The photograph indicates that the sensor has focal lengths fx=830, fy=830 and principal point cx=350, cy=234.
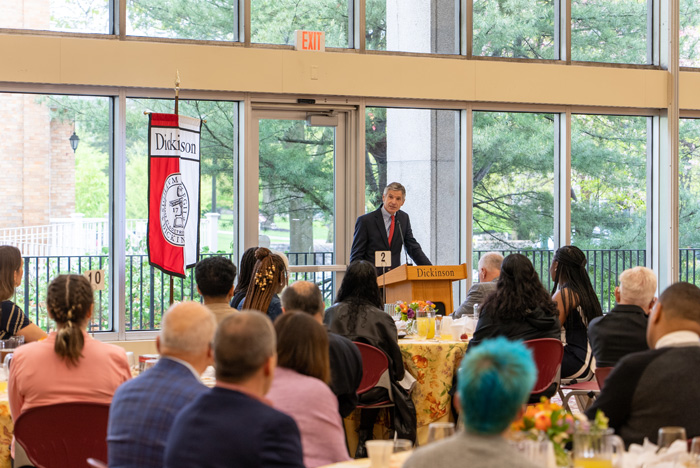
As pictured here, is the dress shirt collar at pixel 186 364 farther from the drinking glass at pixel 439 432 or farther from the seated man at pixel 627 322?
the seated man at pixel 627 322

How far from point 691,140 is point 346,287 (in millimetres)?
5990

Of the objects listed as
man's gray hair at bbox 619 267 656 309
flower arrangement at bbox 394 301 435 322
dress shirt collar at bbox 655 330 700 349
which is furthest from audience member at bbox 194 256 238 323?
dress shirt collar at bbox 655 330 700 349

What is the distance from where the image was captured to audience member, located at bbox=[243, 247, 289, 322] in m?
5.06

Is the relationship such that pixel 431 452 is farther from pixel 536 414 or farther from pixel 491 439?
pixel 536 414

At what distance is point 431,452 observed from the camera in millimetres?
1815

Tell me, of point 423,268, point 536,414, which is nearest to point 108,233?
point 423,268

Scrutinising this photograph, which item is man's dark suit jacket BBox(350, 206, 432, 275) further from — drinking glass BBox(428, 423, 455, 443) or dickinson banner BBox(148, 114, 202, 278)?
drinking glass BBox(428, 423, 455, 443)

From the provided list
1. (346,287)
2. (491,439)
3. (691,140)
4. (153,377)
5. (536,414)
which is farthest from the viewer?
(691,140)

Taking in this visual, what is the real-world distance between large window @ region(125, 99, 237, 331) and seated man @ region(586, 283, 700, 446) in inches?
212

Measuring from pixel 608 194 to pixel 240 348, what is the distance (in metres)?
7.54

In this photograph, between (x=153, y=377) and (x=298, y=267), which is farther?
(x=298, y=267)

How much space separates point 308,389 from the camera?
Answer: 2.79m

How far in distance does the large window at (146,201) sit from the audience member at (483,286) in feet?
8.97

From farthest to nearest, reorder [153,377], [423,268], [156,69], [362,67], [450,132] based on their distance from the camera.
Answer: [450,132] < [362,67] < [156,69] < [423,268] < [153,377]
